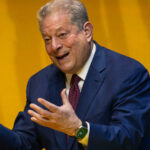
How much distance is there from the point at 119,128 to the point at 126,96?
0.16 metres

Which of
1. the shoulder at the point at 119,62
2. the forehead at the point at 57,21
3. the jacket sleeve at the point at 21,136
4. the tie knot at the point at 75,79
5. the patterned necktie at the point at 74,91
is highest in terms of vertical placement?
the forehead at the point at 57,21

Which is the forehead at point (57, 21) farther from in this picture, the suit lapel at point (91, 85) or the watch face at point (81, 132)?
the watch face at point (81, 132)

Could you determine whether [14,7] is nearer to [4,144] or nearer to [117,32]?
[117,32]

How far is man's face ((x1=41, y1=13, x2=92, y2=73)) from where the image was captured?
1562 millimetres

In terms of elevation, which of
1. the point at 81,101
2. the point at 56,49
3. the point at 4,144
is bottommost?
the point at 4,144

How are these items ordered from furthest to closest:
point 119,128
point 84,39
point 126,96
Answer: point 84,39 < point 126,96 < point 119,128

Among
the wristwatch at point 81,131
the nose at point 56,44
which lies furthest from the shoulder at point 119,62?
the wristwatch at point 81,131

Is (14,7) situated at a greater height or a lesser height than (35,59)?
greater

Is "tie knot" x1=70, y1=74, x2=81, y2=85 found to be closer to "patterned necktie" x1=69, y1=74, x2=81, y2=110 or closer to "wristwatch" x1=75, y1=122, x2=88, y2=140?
"patterned necktie" x1=69, y1=74, x2=81, y2=110

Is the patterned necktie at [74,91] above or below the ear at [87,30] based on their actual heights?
below

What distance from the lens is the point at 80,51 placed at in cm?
160

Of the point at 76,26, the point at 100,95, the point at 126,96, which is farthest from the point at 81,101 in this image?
the point at 76,26

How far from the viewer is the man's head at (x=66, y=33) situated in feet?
5.13

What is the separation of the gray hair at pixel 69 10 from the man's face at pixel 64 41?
0.02 metres
